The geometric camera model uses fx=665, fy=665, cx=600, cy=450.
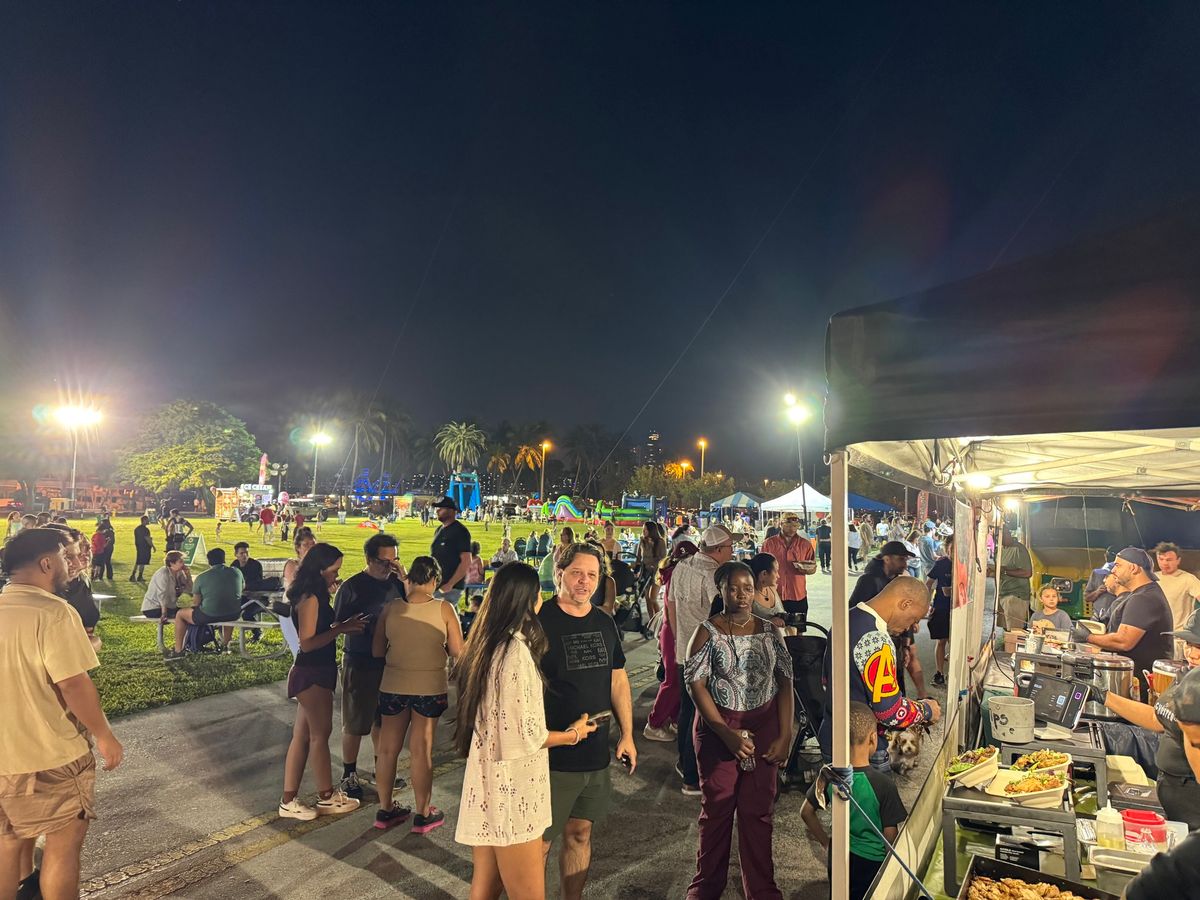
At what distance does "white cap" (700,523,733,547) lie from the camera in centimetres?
575

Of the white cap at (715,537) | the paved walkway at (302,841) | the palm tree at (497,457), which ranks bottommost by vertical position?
the paved walkway at (302,841)

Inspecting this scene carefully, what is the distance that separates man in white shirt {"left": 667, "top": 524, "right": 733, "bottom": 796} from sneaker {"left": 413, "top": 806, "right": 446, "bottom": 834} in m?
1.90

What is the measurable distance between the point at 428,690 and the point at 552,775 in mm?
1550

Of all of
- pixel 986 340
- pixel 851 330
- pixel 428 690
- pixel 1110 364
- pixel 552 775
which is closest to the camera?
pixel 1110 364

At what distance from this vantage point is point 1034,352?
181cm

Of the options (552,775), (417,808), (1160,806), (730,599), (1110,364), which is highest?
(1110,364)

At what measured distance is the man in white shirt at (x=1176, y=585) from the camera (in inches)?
273

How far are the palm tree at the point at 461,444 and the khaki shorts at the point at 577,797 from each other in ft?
280

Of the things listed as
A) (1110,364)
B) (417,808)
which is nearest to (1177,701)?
(1110,364)

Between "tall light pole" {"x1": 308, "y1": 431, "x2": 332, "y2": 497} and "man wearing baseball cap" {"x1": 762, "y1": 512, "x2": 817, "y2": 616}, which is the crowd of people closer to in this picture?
"man wearing baseball cap" {"x1": 762, "y1": 512, "x2": 817, "y2": 616}

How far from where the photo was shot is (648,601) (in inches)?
413

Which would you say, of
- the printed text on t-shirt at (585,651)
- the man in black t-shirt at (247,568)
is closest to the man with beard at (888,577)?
the printed text on t-shirt at (585,651)

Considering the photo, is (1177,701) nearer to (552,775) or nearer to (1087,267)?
(1087,267)

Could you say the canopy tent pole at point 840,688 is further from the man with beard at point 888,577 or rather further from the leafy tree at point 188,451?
the leafy tree at point 188,451
